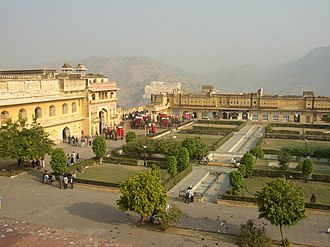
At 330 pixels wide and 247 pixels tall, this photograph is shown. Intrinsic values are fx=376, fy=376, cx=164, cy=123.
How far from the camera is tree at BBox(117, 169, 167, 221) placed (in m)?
16.4

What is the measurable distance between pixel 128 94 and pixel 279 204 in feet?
499

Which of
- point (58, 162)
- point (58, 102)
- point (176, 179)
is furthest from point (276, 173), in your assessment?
point (58, 102)

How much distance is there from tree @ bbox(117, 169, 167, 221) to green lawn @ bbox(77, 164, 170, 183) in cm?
852

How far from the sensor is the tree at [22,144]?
2545cm

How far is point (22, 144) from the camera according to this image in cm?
2592

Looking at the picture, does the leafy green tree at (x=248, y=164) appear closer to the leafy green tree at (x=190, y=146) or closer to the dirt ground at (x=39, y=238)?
the leafy green tree at (x=190, y=146)

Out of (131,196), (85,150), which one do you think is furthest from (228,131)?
(131,196)

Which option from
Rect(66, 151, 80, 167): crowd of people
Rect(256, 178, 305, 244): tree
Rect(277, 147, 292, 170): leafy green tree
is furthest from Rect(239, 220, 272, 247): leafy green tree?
Rect(66, 151, 80, 167): crowd of people

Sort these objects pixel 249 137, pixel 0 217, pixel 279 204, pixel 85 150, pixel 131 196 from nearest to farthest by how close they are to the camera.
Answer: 1. pixel 279 204
2. pixel 131 196
3. pixel 0 217
4. pixel 85 150
5. pixel 249 137

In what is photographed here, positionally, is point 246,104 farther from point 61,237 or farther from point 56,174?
point 61,237

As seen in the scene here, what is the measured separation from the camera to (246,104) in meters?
59.8

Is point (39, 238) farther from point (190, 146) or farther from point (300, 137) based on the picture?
point (300, 137)

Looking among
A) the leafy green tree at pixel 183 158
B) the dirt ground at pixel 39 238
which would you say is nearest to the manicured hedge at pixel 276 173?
the leafy green tree at pixel 183 158

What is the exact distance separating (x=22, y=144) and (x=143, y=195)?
13.1 meters
